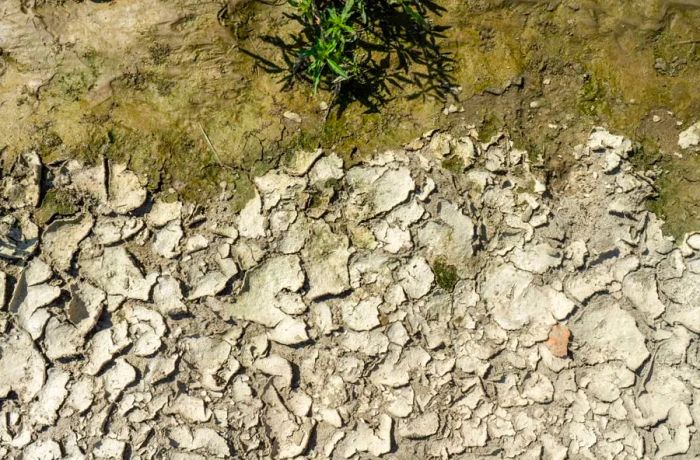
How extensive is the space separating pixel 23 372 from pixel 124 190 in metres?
0.54

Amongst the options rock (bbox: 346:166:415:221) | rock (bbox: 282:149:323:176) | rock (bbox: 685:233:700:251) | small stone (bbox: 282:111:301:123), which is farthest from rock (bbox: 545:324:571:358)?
small stone (bbox: 282:111:301:123)

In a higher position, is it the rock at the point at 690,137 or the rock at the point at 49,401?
the rock at the point at 690,137

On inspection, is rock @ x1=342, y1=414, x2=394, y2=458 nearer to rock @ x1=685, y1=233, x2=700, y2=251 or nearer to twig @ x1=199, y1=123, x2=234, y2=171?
twig @ x1=199, y1=123, x2=234, y2=171

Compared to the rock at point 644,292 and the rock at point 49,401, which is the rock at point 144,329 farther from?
the rock at point 644,292

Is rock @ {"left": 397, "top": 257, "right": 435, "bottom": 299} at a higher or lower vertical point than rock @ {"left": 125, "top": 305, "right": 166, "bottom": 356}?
higher

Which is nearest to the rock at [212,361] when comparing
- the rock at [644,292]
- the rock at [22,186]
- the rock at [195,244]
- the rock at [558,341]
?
the rock at [195,244]

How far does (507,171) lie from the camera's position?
5.50ft

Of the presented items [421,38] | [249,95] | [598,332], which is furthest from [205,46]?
[598,332]

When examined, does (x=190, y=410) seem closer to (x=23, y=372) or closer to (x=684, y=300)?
(x=23, y=372)

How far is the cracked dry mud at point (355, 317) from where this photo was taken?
5.35ft

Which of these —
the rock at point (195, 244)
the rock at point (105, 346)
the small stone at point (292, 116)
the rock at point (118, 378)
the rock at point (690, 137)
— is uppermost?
the small stone at point (292, 116)

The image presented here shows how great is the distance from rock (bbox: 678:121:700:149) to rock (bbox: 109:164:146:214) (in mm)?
1451

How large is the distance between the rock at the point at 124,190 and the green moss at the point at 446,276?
2.64 feet

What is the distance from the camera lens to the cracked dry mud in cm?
163
